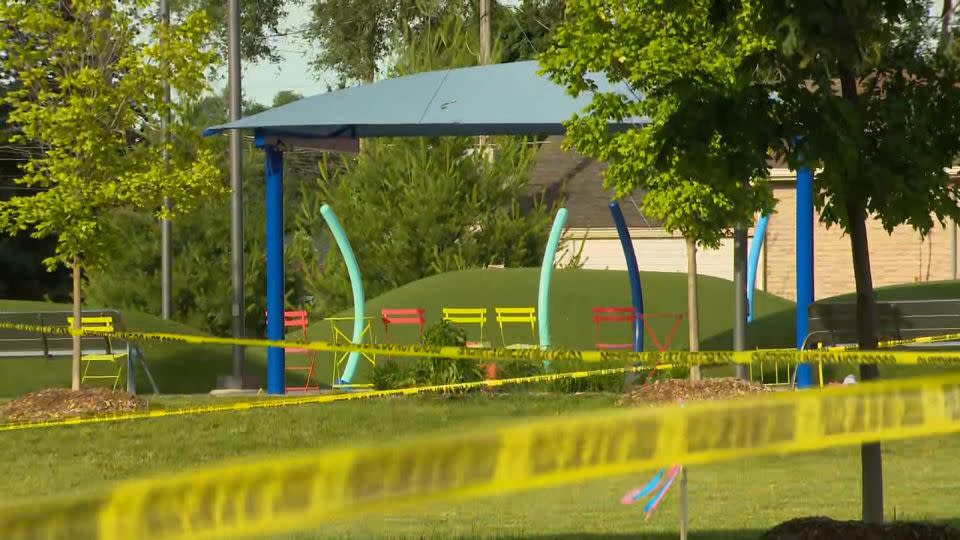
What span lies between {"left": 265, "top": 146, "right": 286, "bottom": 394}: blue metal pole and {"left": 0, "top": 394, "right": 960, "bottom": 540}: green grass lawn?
6.53 feet

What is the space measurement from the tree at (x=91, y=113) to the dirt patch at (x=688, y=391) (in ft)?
20.1

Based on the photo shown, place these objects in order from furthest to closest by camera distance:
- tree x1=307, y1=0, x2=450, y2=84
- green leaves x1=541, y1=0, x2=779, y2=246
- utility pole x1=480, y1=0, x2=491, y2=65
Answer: tree x1=307, y1=0, x2=450, y2=84, utility pole x1=480, y1=0, x2=491, y2=65, green leaves x1=541, y1=0, x2=779, y2=246

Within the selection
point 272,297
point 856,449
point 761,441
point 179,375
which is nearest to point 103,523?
point 761,441

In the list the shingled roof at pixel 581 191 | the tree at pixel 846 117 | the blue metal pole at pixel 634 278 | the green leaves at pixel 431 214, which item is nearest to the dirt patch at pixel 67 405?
the blue metal pole at pixel 634 278

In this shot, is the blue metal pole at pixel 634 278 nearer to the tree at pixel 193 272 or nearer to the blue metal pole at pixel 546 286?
the blue metal pole at pixel 546 286

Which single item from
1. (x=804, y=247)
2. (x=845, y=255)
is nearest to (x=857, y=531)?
(x=804, y=247)

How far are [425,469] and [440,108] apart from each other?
17.7m

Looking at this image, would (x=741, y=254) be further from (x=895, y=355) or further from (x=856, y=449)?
(x=895, y=355)

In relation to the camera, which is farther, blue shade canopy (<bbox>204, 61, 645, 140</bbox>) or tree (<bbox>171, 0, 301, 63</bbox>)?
tree (<bbox>171, 0, 301, 63</bbox>)

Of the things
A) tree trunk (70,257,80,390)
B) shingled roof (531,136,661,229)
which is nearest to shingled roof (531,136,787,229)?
shingled roof (531,136,661,229)

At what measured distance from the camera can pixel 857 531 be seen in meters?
7.47

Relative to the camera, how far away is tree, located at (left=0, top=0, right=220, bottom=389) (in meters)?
18.4

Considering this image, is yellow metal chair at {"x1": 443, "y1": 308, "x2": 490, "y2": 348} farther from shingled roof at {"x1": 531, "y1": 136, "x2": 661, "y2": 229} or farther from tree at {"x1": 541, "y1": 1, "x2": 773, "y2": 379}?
shingled roof at {"x1": 531, "y1": 136, "x2": 661, "y2": 229}

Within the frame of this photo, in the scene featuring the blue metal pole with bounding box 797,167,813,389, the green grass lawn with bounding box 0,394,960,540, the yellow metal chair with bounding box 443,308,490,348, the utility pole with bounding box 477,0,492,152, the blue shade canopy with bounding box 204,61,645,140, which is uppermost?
the utility pole with bounding box 477,0,492,152
